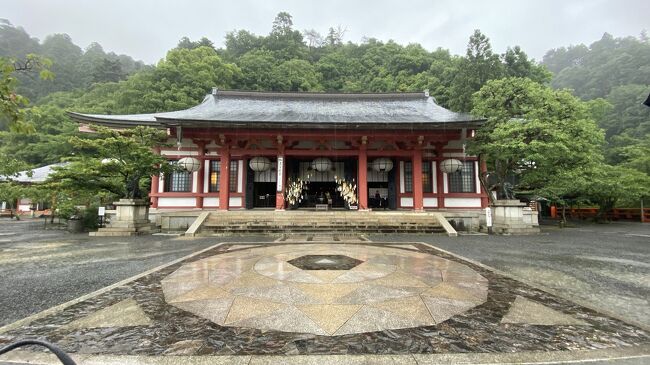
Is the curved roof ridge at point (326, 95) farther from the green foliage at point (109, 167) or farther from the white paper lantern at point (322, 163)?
the green foliage at point (109, 167)

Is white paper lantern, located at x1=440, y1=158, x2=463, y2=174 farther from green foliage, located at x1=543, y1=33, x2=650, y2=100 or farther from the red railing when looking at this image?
green foliage, located at x1=543, y1=33, x2=650, y2=100

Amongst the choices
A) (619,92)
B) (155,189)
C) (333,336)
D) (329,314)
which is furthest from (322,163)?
(619,92)

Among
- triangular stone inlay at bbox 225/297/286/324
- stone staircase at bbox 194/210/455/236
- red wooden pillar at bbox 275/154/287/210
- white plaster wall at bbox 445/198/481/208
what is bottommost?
triangular stone inlay at bbox 225/297/286/324

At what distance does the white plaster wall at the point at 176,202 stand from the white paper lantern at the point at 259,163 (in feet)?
13.5

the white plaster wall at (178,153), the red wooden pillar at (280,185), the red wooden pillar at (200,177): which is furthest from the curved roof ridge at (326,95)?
the red wooden pillar at (280,185)

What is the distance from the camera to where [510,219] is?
41.6ft

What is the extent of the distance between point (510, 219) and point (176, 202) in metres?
17.6

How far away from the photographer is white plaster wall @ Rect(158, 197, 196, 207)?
1645 centimetres

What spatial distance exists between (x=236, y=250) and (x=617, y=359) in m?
7.61

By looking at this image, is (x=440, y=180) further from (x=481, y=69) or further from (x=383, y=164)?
(x=481, y=69)

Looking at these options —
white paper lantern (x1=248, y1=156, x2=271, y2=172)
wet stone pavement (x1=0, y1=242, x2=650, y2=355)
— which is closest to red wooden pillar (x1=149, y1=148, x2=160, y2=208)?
white paper lantern (x1=248, y1=156, x2=271, y2=172)

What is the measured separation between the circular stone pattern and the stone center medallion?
2 cm

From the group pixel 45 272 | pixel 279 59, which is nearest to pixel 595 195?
pixel 45 272

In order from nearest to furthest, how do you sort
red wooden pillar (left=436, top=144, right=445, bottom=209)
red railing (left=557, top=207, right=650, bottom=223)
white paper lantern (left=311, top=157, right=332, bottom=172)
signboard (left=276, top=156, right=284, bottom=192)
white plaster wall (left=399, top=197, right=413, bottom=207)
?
signboard (left=276, top=156, right=284, bottom=192), white paper lantern (left=311, top=157, right=332, bottom=172), red wooden pillar (left=436, top=144, right=445, bottom=209), white plaster wall (left=399, top=197, right=413, bottom=207), red railing (left=557, top=207, right=650, bottom=223)
